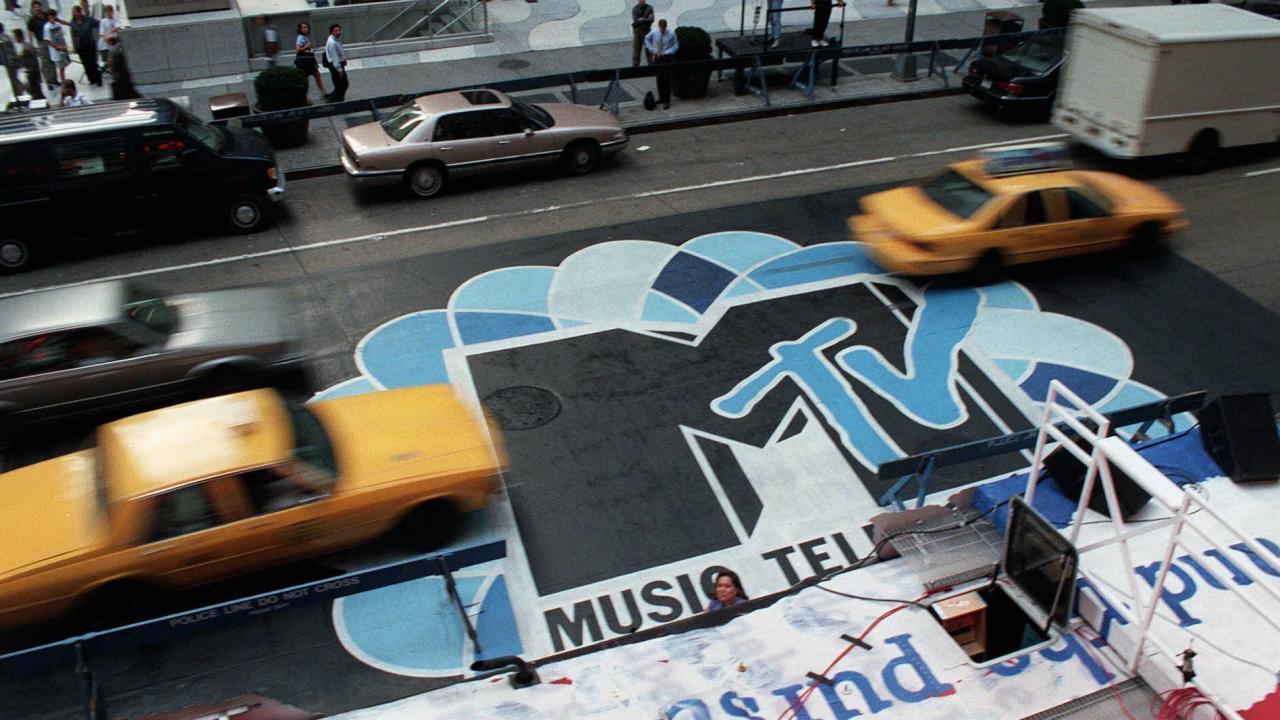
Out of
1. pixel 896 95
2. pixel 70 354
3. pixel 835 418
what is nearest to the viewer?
pixel 70 354

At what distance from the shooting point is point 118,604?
941 cm

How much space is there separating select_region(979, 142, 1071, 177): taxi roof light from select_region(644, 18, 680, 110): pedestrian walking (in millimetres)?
7910

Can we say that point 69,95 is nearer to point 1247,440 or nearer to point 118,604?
point 118,604

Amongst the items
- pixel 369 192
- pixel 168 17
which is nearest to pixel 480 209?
pixel 369 192

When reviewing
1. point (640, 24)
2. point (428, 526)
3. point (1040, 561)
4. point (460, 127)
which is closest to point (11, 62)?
point (460, 127)

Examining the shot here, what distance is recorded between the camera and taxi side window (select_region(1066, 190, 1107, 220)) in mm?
15141

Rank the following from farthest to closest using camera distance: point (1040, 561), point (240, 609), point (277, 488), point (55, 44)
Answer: point (55, 44), point (277, 488), point (240, 609), point (1040, 561)

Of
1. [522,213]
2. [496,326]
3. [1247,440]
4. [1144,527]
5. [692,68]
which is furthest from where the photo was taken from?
[692,68]

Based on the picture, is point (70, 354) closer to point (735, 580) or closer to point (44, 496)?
point (44, 496)

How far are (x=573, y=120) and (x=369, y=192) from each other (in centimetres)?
362

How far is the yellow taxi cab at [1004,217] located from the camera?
1478cm

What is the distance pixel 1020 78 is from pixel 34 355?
55.6 feet

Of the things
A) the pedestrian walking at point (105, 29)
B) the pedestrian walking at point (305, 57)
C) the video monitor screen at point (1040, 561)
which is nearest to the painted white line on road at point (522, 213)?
the pedestrian walking at point (305, 57)

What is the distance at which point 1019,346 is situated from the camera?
13.9 meters
